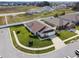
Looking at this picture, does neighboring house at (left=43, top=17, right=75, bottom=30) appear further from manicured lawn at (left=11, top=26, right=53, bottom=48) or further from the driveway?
the driveway

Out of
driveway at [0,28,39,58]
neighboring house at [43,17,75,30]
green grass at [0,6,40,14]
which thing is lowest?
driveway at [0,28,39,58]

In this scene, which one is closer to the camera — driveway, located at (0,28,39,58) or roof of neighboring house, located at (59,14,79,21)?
driveway, located at (0,28,39,58)

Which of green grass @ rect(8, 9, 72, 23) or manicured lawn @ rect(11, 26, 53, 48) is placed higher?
green grass @ rect(8, 9, 72, 23)

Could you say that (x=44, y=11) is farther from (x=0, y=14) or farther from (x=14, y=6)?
(x=0, y=14)

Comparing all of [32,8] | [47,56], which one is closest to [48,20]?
[32,8]

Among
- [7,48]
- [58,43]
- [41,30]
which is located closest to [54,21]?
[41,30]

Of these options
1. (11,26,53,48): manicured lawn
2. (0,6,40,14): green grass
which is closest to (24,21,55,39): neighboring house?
(11,26,53,48): manicured lawn

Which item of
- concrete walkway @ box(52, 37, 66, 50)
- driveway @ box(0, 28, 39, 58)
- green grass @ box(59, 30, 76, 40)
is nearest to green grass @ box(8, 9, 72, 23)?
driveway @ box(0, 28, 39, 58)

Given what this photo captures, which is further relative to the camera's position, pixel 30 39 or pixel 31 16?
pixel 31 16

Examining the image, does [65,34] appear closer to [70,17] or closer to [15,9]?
[70,17]
